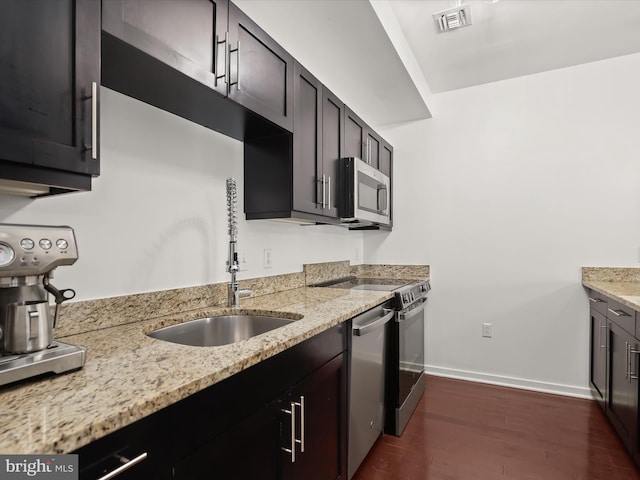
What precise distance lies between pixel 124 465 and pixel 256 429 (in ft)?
1.46

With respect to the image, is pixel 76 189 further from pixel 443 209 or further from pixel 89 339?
pixel 443 209

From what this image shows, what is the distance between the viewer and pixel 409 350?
2.51 meters

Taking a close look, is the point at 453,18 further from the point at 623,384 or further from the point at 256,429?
the point at 256,429

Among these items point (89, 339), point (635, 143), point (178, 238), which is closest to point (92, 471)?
point (89, 339)

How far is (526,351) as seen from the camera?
3021 mm

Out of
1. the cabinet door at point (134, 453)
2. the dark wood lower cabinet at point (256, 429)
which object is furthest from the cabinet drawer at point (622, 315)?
the cabinet door at point (134, 453)

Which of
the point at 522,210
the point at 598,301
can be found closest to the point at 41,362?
the point at 598,301

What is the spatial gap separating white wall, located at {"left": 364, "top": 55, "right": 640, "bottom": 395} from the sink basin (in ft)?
7.03

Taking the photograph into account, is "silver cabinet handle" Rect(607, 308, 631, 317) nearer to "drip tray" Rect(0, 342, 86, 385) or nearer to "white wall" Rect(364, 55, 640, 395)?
"white wall" Rect(364, 55, 640, 395)

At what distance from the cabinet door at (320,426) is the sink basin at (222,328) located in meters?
0.30

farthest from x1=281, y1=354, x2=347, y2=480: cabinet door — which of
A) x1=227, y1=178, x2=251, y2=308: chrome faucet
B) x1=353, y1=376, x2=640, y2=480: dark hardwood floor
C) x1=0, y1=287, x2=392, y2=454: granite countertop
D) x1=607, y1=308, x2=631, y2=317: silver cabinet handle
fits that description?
x1=607, y1=308, x2=631, y2=317: silver cabinet handle

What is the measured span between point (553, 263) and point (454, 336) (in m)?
1.02

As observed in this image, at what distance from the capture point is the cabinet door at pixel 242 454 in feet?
2.77

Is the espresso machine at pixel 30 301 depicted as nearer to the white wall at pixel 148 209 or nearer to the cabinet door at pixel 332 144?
the white wall at pixel 148 209
